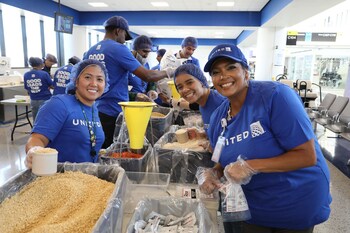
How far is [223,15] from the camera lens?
9.21 m

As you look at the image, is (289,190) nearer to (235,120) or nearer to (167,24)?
(235,120)

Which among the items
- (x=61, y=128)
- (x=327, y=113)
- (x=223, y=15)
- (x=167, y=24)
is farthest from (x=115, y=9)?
(x=61, y=128)

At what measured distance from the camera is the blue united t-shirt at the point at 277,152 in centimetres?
104

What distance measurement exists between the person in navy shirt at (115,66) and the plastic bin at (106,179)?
1.20 metres

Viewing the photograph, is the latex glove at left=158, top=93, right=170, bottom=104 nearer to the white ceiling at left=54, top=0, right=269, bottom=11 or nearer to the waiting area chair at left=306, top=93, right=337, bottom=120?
the waiting area chair at left=306, top=93, right=337, bottom=120

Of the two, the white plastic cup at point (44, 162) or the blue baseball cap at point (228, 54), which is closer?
the white plastic cup at point (44, 162)

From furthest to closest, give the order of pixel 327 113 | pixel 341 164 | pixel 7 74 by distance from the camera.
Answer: pixel 7 74, pixel 327 113, pixel 341 164

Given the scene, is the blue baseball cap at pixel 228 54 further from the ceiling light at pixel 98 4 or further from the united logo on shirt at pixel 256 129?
the ceiling light at pixel 98 4

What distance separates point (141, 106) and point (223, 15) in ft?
28.6

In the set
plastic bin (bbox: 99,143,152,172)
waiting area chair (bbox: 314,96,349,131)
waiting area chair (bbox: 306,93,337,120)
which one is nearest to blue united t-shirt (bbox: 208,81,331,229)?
plastic bin (bbox: 99,143,152,172)

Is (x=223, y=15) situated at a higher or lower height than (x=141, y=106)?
higher

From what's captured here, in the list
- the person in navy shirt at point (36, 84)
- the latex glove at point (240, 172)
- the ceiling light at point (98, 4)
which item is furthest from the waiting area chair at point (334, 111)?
the ceiling light at point (98, 4)

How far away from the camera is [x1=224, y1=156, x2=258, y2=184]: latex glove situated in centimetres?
103

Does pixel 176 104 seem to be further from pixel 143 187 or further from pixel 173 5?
pixel 173 5
